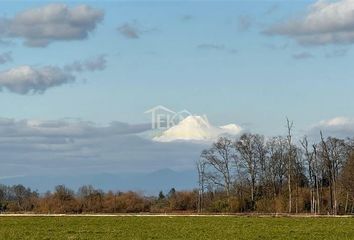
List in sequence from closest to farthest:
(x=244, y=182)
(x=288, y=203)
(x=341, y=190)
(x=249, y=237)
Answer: (x=249, y=237) → (x=341, y=190) → (x=288, y=203) → (x=244, y=182)

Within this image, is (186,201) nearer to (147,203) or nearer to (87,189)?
(147,203)

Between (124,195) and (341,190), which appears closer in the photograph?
(341,190)

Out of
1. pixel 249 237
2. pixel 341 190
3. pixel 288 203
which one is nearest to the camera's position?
pixel 249 237

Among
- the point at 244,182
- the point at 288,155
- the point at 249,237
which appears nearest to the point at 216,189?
the point at 244,182

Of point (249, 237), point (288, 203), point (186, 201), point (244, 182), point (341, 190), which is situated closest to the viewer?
point (249, 237)

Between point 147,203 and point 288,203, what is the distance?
23.3m

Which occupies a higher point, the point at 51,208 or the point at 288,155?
the point at 288,155

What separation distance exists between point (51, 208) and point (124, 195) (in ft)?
38.2

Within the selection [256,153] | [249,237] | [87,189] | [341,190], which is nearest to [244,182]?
[256,153]

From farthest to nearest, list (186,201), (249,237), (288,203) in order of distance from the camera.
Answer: (186,201), (288,203), (249,237)

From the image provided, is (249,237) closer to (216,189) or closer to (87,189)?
(216,189)

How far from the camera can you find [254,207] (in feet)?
321

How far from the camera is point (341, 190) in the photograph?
8756 cm

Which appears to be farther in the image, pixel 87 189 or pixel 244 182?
pixel 87 189
